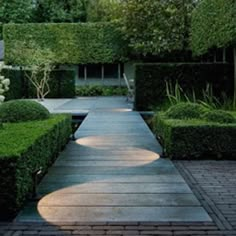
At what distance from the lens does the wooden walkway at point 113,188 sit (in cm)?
→ 406

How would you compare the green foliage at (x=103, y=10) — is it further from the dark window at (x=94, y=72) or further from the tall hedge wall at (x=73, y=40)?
the dark window at (x=94, y=72)

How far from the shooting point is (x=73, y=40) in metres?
26.6

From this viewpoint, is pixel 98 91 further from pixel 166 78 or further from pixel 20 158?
pixel 20 158

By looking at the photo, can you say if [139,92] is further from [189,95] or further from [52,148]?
[52,148]

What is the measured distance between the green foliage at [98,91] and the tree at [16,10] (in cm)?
747

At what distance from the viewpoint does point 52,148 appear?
6.36m

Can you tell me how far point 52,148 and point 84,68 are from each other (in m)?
22.6

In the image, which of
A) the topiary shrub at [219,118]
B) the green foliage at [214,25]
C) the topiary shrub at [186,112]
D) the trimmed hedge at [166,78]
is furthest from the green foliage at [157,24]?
the topiary shrub at [219,118]

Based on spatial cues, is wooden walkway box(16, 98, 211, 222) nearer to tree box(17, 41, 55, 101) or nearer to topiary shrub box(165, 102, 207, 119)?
topiary shrub box(165, 102, 207, 119)

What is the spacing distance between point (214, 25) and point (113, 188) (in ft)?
35.5

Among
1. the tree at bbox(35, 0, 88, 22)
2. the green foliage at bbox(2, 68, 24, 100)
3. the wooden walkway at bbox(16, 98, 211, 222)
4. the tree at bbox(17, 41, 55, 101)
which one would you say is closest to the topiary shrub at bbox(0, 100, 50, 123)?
the wooden walkway at bbox(16, 98, 211, 222)

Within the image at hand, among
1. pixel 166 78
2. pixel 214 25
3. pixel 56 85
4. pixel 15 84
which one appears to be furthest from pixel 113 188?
pixel 56 85

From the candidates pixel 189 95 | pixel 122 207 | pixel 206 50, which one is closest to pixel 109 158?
pixel 122 207

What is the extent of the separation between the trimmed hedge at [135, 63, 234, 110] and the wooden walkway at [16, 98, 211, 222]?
691 centimetres
